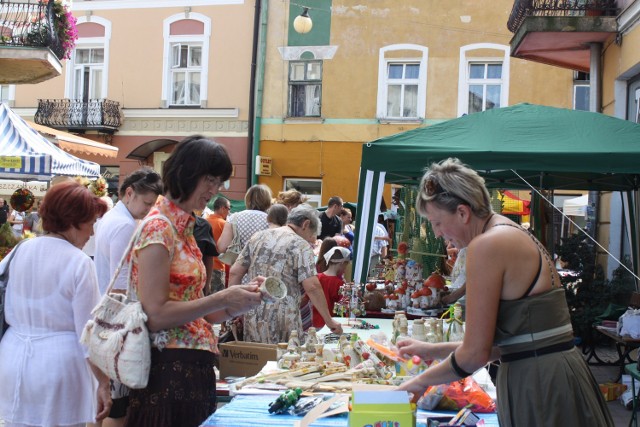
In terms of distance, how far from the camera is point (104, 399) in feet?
10.2

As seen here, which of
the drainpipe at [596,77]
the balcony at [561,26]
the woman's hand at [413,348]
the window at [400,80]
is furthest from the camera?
the window at [400,80]

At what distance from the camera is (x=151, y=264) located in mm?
2471

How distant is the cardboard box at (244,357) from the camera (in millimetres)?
4546

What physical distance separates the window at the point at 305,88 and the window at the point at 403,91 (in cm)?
165

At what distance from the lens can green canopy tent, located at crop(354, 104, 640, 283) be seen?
634 cm

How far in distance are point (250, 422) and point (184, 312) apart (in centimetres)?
66

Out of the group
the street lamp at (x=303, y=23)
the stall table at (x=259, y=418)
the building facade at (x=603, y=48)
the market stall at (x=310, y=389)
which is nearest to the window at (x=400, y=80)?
the street lamp at (x=303, y=23)

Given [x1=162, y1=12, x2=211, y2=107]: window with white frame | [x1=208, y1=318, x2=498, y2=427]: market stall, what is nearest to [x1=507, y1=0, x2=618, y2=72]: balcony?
[x1=208, y1=318, x2=498, y2=427]: market stall

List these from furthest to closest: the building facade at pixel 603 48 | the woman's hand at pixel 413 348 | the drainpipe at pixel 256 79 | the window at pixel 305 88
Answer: the drainpipe at pixel 256 79, the window at pixel 305 88, the building facade at pixel 603 48, the woman's hand at pixel 413 348

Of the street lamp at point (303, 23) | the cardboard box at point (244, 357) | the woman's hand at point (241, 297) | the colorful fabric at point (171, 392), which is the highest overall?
the street lamp at point (303, 23)

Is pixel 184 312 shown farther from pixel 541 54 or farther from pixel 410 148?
pixel 541 54

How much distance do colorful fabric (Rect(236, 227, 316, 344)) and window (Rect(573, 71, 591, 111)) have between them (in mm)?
12648

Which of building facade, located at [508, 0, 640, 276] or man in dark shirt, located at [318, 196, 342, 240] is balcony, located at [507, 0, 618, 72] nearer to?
building facade, located at [508, 0, 640, 276]

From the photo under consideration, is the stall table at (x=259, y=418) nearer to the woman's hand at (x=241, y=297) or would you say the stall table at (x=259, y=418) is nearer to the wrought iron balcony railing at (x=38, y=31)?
the woman's hand at (x=241, y=297)
